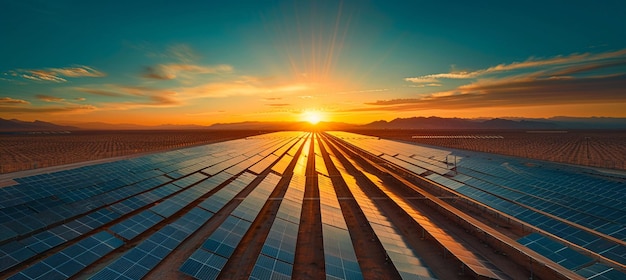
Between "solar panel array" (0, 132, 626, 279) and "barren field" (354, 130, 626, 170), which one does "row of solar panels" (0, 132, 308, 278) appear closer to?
"solar panel array" (0, 132, 626, 279)

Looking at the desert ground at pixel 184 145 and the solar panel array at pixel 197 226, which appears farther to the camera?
the desert ground at pixel 184 145

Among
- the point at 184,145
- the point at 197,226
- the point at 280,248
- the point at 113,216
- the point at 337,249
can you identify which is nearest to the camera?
the point at 337,249

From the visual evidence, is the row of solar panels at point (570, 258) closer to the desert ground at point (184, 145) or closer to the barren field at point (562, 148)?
the desert ground at point (184, 145)

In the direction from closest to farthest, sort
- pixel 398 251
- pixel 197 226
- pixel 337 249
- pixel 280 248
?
1. pixel 337 249
2. pixel 280 248
3. pixel 398 251
4. pixel 197 226

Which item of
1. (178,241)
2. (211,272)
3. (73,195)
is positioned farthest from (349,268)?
(73,195)

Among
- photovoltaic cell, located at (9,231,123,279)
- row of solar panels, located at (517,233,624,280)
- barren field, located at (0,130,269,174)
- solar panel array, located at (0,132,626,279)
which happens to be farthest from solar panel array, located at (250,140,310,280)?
barren field, located at (0,130,269,174)

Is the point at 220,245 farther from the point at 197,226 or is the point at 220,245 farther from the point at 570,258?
the point at 570,258

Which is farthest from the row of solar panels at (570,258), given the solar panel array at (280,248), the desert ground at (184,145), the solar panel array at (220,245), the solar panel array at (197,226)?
the desert ground at (184,145)

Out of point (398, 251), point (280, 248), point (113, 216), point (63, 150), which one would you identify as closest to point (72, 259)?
point (113, 216)

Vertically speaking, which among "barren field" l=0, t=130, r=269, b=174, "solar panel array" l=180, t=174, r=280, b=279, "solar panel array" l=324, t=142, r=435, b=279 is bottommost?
"barren field" l=0, t=130, r=269, b=174
